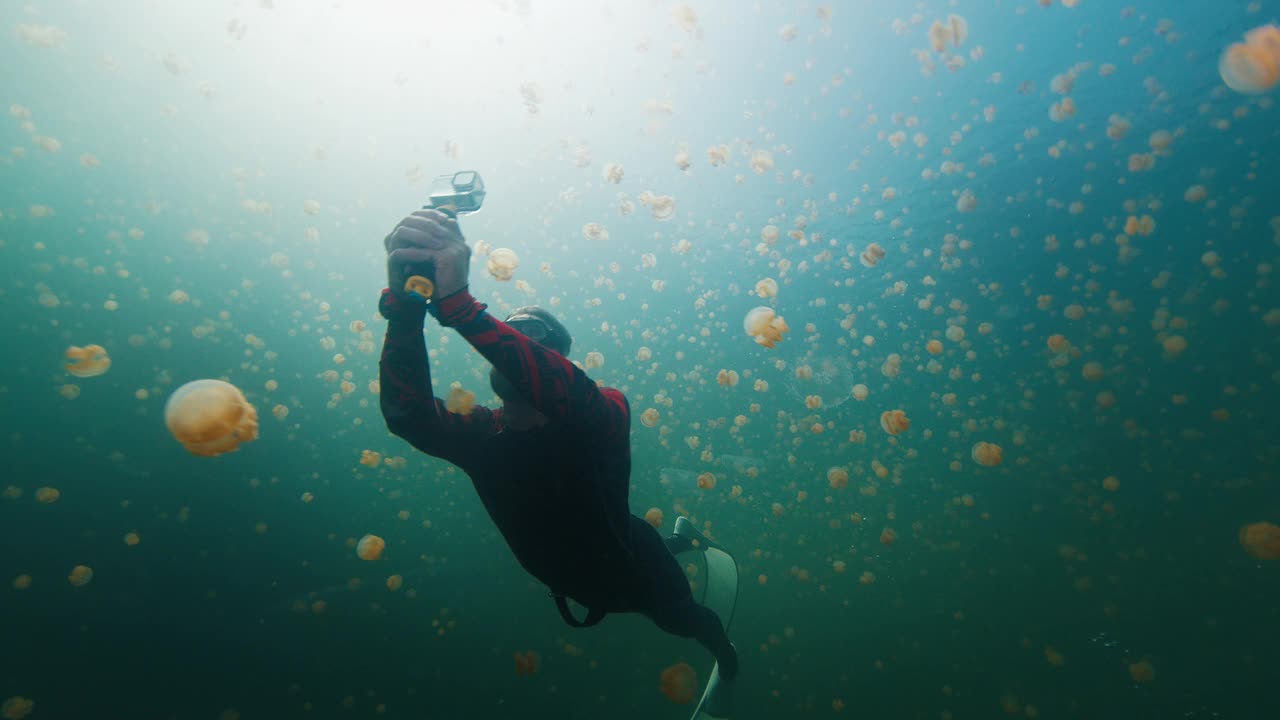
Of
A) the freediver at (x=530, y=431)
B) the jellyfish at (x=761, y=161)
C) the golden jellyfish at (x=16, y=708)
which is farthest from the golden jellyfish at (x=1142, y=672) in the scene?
the golden jellyfish at (x=16, y=708)

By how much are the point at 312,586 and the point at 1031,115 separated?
25745mm

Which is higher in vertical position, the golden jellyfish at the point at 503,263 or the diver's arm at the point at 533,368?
the golden jellyfish at the point at 503,263

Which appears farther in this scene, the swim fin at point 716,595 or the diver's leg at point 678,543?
the diver's leg at point 678,543

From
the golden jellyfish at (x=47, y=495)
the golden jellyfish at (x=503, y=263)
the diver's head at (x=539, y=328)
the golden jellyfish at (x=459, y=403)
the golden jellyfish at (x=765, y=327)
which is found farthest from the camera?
the golden jellyfish at (x=47, y=495)

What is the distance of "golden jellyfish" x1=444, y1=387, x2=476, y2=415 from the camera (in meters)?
3.37

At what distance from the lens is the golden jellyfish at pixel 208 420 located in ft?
10.6

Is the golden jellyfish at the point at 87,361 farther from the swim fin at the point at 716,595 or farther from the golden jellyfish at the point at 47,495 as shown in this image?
the golden jellyfish at the point at 47,495

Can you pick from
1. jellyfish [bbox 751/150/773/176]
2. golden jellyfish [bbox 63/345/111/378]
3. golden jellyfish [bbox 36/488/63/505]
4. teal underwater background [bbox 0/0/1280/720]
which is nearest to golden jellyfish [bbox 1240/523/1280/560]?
teal underwater background [bbox 0/0/1280/720]

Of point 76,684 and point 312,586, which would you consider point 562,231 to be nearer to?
point 312,586

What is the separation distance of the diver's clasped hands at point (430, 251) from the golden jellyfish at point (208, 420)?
2.16 m

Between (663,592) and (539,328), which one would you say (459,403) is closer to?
(539,328)

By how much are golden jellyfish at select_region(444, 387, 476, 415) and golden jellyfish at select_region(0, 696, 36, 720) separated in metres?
10.6

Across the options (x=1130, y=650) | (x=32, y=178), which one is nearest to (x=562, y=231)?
(x=32, y=178)

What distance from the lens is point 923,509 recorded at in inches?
760
